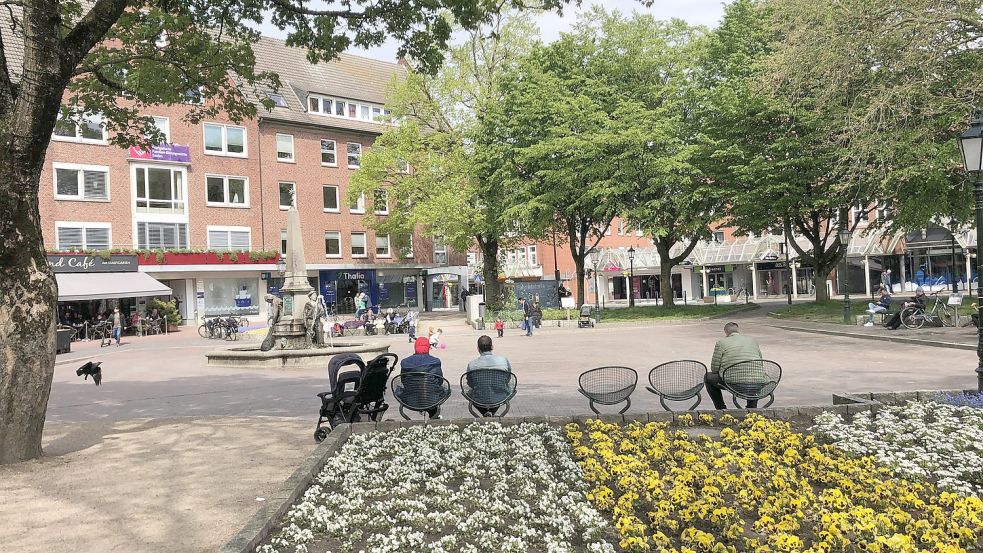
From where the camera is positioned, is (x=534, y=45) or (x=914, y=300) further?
(x=534, y=45)

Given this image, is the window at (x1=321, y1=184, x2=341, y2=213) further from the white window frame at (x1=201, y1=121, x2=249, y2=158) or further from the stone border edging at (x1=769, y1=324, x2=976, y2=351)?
the stone border edging at (x1=769, y1=324, x2=976, y2=351)

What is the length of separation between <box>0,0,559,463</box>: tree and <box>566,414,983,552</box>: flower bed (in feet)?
19.4

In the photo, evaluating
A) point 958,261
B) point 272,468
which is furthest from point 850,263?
point 272,468

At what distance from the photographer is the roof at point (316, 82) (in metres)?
45.9

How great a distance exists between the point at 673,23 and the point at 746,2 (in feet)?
13.6

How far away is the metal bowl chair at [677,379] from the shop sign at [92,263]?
3320cm

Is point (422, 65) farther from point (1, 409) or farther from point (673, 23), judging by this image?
point (673, 23)

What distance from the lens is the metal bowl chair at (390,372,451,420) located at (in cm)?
865

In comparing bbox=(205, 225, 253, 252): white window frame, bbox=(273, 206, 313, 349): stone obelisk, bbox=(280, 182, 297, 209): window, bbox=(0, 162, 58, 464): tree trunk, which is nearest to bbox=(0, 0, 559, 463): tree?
bbox=(0, 162, 58, 464): tree trunk

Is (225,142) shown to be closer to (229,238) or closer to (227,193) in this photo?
(227,193)

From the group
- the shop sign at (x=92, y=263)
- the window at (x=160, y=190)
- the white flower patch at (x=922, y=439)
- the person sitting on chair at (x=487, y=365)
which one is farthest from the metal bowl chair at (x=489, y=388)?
the window at (x=160, y=190)

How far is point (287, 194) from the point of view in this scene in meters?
44.7

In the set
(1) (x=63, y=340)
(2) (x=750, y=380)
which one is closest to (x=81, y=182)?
(1) (x=63, y=340)

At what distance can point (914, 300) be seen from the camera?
71.9ft
